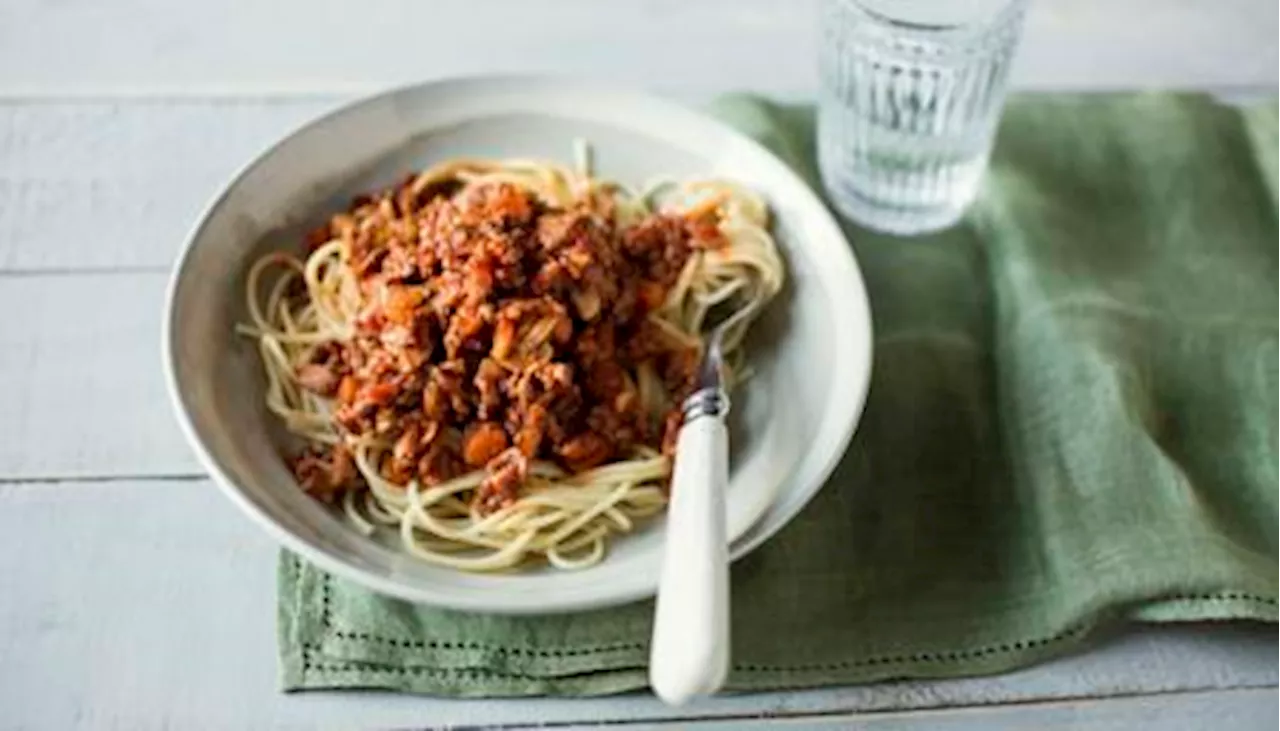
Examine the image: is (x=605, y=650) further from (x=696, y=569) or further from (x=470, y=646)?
(x=696, y=569)

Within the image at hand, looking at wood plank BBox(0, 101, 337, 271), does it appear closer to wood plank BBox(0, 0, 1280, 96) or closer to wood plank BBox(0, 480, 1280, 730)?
wood plank BBox(0, 0, 1280, 96)

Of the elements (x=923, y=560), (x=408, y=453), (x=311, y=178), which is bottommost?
(x=923, y=560)

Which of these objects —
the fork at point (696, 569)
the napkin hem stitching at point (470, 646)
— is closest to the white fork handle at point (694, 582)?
the fork at point (696, 569)

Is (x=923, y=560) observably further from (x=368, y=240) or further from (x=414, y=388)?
(x=368, y=240)

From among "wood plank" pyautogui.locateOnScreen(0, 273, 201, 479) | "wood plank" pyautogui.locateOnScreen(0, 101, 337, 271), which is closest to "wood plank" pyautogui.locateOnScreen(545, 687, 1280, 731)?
"wood plank" pyautogui.locateOnScreen(0, 273, 201, 479)

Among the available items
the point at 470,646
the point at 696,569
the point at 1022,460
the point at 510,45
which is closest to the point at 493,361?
the point at 470,646

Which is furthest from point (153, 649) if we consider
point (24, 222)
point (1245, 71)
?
point (1245, 71)
